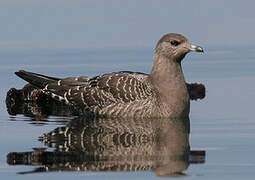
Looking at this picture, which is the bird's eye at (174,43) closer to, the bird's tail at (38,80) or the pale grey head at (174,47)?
the pale grey head at (174,47)

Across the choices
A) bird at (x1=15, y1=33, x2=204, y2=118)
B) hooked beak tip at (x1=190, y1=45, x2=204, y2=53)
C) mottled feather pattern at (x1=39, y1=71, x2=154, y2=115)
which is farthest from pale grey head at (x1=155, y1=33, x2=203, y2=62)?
mottled feather pattern at (x1=39, y1=71, x2=154, y2=115)

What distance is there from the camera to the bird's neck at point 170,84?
54.0 ft

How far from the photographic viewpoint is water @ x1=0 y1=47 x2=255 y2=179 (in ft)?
38.8

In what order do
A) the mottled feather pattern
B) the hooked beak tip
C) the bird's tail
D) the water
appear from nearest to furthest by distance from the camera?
the water, the hooked beak tip, the mottled feather pattern, the bird's tail

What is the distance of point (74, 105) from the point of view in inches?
693

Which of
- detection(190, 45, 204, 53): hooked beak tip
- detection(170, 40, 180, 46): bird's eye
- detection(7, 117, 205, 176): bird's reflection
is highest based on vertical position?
detection(170, 40, 180, 46): bird's eye

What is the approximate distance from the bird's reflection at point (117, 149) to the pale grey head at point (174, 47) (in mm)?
1423

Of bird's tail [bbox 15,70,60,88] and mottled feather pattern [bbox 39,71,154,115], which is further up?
bird's tail [bbox 15,70,60,88]

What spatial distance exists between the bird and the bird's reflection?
411 millimetres

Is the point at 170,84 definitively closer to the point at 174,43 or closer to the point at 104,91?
the point at 174,43

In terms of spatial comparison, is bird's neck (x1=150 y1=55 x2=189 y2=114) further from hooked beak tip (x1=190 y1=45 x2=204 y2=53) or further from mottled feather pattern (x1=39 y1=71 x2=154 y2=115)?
hooked beak tip (x1=190 y1=45 x2=204 y2=53)

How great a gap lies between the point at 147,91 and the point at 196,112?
1096mm

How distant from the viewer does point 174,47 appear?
16812 mm

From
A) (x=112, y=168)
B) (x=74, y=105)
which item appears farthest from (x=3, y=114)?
(x=112, y=168)
